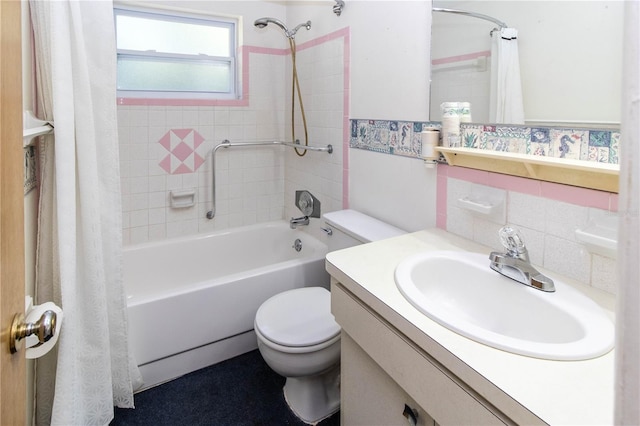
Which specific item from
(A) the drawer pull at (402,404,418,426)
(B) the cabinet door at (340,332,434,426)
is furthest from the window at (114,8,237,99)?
(A) the drawer pull at (402,404,418,426)

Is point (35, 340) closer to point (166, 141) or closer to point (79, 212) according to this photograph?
point (79, 212)

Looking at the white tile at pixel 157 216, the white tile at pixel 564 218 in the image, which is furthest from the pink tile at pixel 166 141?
the white tile at pixel 564 218

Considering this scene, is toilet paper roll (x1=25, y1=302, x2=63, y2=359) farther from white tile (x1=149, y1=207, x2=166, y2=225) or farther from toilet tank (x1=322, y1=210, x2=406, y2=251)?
white tile (x1=149, y1=207, x2=166, y2=225)

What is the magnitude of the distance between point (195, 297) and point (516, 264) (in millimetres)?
1399

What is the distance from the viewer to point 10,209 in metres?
0.57

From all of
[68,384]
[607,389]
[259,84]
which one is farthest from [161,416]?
[259,84]

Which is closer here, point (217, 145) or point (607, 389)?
point (607, 389)

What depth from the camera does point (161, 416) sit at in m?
1.63

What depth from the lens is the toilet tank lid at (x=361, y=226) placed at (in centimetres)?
167

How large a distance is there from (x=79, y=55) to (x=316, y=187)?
1483 millimetres

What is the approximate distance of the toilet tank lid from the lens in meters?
1.67

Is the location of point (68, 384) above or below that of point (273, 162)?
below

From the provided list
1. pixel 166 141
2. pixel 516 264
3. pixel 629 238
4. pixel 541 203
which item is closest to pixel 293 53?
pixel 166 141

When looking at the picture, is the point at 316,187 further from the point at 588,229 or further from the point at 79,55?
the point at 588,229
